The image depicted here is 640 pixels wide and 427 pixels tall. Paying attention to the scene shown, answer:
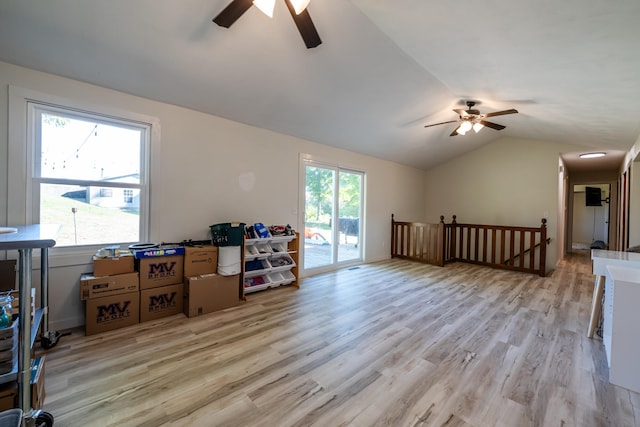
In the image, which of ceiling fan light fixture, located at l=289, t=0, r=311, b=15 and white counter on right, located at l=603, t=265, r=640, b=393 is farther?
Result: white counter on right, located at l=603, t=265, r=640, b=393

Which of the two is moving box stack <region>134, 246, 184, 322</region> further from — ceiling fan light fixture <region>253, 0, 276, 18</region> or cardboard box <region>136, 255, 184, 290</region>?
ceiling fan light fixture <region>253, 0, 276, 18</region>

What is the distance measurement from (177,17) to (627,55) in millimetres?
3470

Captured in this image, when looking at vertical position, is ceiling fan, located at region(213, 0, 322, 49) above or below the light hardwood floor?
above

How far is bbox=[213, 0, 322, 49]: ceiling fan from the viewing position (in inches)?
62.4

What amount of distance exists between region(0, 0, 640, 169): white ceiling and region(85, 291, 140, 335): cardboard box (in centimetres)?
213

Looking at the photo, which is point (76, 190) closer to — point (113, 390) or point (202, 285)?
point (202, 285)

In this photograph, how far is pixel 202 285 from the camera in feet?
9.91

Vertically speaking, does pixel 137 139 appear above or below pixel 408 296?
above

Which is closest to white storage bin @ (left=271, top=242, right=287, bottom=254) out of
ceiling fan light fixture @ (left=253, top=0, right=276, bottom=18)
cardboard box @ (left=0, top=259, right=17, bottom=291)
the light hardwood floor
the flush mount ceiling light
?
the light hardwood floor

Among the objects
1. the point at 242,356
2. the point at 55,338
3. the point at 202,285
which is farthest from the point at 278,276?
the point at 55,338

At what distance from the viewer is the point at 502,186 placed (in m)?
6.42

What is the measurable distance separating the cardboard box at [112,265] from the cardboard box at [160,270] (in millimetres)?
89

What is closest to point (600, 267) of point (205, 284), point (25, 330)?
point (205, 284)

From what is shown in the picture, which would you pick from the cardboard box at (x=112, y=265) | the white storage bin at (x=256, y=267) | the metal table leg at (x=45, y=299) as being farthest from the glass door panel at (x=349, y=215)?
the metal table leg at (x=45, y=299)
